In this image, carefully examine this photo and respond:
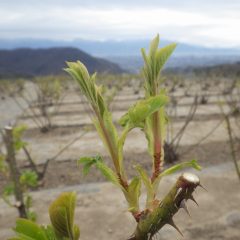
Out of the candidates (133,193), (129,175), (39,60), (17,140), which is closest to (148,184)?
(133,193)

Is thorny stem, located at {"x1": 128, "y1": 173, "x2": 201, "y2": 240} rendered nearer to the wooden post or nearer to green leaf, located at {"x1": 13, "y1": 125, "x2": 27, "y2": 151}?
the wooden post

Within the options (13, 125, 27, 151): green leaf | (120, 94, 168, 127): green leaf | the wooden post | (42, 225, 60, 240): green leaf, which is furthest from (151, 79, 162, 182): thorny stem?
(13, 125, 27, 151): green leaf

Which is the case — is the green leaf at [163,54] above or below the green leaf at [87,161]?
above

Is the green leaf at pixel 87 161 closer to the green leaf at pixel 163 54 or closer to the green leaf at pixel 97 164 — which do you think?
the green leaf at pixel 97 164

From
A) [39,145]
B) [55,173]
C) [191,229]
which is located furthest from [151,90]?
[39,145]

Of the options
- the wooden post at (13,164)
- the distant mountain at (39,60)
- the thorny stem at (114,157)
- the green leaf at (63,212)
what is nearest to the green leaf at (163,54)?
the thorny stem at (114,157)

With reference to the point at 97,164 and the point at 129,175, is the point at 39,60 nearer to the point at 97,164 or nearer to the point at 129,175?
the point at 129,175

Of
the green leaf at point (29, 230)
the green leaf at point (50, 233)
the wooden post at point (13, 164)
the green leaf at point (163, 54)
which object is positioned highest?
the green leaf at point (163, 54)
